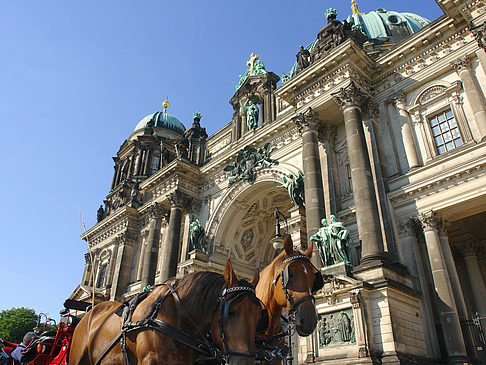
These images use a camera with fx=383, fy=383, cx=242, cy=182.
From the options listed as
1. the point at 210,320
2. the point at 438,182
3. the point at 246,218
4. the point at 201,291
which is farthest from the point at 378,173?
the point at 210,320

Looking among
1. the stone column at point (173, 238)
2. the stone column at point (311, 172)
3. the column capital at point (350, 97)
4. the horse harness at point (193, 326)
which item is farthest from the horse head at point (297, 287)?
the stone column at point (173, 238)

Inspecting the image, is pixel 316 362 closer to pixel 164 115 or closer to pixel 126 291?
pixel 126 291

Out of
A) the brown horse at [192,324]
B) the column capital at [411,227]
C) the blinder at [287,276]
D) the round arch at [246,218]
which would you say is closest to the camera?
the brown horse at [192,324]

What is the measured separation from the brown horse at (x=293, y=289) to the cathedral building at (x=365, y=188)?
120 inches

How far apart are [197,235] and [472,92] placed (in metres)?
15.8

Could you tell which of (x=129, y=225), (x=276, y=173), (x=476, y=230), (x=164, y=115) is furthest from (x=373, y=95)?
(x=164, y=115)

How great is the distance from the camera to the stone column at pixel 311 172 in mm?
15773

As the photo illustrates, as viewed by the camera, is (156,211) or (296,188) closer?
(296,188)

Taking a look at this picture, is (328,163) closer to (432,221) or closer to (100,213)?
(432,221)

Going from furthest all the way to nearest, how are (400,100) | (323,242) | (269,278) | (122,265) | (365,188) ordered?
(122,265) → (400,100) → (365,188) → (323,242) → (269,278)

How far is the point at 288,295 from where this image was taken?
4430 millimetres

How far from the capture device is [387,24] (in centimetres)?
2678

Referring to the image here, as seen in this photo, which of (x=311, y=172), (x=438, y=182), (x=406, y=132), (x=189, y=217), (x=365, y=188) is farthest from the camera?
(x=189, y=217)

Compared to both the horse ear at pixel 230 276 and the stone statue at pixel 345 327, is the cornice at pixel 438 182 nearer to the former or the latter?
the stone statue at pixel 345 327
